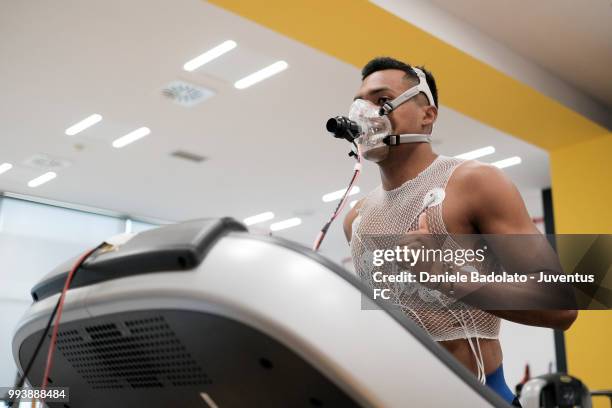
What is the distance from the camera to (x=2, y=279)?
6555 mm

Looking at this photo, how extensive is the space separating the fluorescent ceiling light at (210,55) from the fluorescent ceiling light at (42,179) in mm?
2560

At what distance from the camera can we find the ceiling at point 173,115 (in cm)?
369

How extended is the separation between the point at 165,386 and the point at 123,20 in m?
3.43

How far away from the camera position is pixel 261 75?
4219mm

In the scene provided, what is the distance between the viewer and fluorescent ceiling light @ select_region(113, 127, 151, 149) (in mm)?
5058

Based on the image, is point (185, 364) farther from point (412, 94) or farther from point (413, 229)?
point (412, 94)

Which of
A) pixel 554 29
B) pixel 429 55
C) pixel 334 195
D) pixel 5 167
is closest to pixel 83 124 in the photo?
pixel 5 167

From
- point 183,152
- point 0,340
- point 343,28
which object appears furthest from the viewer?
point 0,340

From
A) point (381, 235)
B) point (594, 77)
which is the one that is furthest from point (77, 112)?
point (381, 235)

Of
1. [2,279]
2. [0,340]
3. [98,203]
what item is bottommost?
[0,340]

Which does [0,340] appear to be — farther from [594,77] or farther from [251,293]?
[251,293]

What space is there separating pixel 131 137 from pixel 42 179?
1515 mm

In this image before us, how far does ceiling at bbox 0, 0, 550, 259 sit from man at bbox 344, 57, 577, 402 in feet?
8.12

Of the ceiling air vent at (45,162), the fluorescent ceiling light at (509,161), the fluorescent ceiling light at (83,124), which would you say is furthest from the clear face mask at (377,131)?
the ceiling air vent at (45,162)
